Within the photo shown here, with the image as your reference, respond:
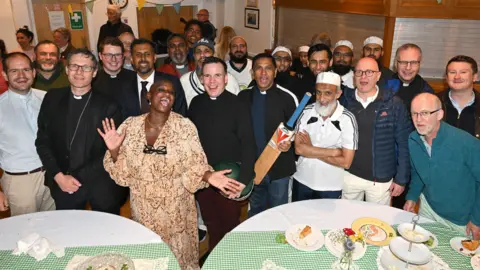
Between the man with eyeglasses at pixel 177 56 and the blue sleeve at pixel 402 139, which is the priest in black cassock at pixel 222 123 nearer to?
the blue sleeve at pixel 402 139

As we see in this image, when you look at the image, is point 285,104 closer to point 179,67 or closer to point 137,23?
point 179,67

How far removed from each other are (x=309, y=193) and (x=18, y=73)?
221cm

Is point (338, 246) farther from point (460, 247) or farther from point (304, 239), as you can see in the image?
point (460, 247)

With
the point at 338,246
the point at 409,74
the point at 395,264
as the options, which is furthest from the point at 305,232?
the point at 409,74

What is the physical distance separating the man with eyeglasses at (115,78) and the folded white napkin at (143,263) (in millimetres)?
1440

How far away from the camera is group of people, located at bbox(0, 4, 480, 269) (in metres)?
2.26

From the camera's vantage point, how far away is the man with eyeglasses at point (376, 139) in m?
2.59

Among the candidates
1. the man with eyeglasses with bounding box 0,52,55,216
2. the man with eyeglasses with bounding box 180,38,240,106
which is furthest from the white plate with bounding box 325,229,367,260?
the man with eyeglasses with bounding box 0,52,55,216

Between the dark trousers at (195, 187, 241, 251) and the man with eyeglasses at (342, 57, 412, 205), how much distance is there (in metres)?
0.85

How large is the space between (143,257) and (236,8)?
23.0 feet

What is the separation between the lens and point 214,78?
8.48 feet

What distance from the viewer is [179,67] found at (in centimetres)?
396

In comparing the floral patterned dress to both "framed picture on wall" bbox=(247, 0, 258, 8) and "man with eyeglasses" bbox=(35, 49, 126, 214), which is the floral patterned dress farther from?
"framed picture on wall" bbox=(247, 0, 258, 8)

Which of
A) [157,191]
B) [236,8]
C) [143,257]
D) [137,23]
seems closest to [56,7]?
[137,23]
